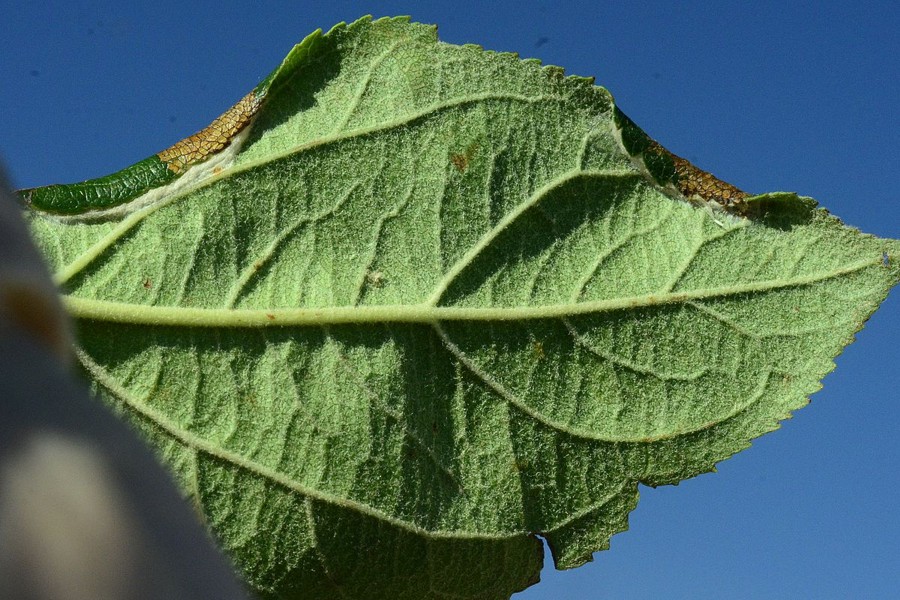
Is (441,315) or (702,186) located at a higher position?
(702,186)

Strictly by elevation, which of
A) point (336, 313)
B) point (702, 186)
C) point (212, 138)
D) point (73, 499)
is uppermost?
point (702, 186)

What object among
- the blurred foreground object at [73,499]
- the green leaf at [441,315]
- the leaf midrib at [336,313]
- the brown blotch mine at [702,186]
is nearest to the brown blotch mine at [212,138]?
the green leaf at [441,315]

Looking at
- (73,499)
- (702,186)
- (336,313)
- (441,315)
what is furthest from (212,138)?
(73,499)

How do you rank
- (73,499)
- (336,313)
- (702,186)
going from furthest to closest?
(702,186), (336,313), (73,499)

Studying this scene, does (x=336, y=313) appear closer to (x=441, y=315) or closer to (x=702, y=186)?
(x=441, y=315)

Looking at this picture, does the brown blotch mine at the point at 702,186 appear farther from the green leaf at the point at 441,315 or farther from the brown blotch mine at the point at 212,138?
the brown blotch mine at the point at 212,138

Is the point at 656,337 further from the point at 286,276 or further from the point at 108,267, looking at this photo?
the point at 108,267

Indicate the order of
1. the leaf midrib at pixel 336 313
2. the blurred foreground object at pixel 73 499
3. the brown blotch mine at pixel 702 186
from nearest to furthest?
the blurred foreground object at pixel 73 499 → the leaf midrib at pixel 336 313 → the brown blotch mine at pixel 702 186

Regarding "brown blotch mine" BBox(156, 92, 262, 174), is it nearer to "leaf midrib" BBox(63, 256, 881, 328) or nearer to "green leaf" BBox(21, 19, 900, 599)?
"green leaf" BBox(21, 19, 900, 599)

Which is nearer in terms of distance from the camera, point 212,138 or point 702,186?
point 212,138
